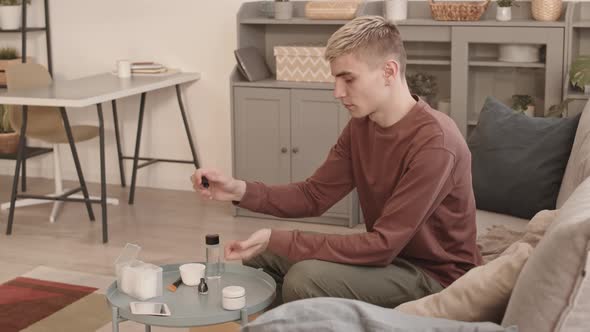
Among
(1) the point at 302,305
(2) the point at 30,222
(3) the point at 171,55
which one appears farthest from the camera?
(3) the point at 171,55

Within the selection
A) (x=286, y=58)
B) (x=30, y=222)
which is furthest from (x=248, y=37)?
(x=30, y=222)

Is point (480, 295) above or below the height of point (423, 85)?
below

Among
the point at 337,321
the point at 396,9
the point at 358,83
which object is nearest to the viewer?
the point at 337,321

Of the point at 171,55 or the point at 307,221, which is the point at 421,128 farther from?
the point at 171,55

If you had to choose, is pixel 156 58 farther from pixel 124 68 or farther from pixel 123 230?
pixel 123 230

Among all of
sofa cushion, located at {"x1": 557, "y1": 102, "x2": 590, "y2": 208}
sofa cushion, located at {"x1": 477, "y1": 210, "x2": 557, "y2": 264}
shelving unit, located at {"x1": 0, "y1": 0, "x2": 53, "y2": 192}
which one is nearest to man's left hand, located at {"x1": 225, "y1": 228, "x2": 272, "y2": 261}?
sofa cushion, located at {"x1": 477, "y1": 210, "x2": 557, "y2": 264}

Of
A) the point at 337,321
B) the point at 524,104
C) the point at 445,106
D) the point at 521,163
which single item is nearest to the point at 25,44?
the point at 445,106

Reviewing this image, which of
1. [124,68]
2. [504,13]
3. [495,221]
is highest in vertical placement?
[504,13]

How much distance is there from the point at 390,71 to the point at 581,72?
1.97 metres

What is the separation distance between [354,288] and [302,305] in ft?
2.69

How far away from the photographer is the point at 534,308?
1.58 meters

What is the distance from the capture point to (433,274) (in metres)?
2.48

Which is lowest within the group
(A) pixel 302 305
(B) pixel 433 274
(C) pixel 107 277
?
(C) pixel 107 277

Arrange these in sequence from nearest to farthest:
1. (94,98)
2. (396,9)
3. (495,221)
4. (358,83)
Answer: (358,83) < (495,221) < (94,98) < (396,9)
